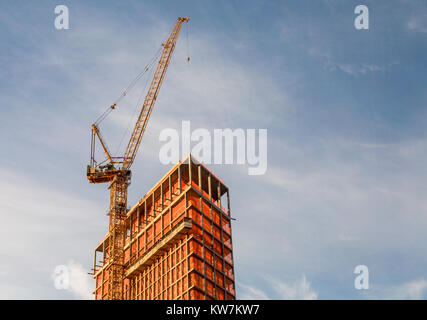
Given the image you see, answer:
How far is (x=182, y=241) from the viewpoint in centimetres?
16238

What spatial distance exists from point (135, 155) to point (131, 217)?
19348 millimetres

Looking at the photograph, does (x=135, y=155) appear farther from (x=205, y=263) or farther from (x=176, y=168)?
(x=205, y=263)

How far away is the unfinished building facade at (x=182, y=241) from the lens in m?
158

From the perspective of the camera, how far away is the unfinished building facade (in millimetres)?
157875

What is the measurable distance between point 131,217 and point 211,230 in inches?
1370

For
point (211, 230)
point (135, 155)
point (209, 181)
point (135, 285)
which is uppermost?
point (135, 155)

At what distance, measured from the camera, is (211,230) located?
168500 mm
